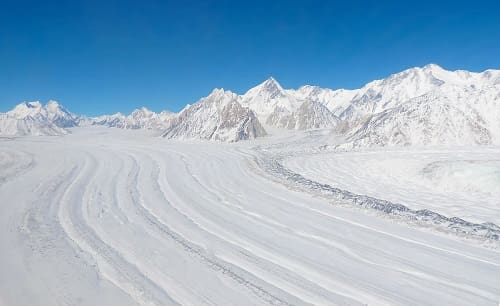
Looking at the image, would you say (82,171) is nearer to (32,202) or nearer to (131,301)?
(32,202)

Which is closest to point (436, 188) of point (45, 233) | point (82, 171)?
point (45, 233)

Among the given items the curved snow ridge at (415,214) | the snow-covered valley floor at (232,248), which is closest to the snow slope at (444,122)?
the snow-covered valley floor at (232,248)

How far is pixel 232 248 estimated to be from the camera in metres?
7.59

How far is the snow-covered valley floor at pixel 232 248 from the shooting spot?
559 centimetres

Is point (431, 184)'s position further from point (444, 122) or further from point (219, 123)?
point (219, 123)

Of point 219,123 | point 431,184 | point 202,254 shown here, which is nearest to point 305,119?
point 219,123

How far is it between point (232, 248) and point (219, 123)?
5856 cm

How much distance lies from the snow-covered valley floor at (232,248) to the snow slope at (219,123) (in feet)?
155

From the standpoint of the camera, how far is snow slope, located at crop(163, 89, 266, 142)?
6278 centimetres

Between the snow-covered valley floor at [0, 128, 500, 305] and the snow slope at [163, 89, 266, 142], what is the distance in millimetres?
47273

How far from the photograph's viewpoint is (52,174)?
17.7 metres

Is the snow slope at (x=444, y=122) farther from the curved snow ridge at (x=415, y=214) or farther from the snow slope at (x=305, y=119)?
the snow slope at (x=305, y=119)

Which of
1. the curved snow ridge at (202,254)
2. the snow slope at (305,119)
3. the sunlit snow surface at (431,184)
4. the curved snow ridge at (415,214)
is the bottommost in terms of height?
the curved snow ridge at (202,254)

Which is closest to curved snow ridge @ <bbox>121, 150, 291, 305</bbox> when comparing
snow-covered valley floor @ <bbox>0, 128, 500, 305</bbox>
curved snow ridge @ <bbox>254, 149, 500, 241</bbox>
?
snow-covered valley floor @ <bbox>0, 128, 500, 305</bbox>
